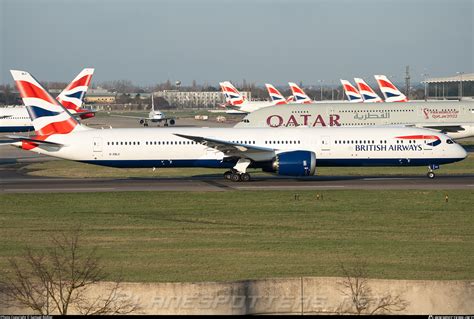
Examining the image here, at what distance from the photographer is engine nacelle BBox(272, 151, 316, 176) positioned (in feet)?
156

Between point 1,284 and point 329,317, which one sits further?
point 1,284

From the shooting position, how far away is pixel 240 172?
163ft

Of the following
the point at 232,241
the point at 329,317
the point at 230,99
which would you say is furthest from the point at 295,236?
the point at 230,99

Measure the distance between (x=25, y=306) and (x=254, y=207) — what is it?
20538mm

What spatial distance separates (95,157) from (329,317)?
1263 inches

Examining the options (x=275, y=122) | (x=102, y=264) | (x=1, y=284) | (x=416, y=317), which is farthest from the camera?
(x=275, y=122)

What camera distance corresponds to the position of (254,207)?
39000 millimetres

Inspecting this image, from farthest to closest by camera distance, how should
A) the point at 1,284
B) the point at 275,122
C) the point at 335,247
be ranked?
the point at 275,122
the point at 335,247
the point at 1,284

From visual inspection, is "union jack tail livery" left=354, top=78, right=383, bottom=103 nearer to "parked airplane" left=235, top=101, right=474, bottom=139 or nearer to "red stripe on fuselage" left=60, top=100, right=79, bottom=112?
"parked airplane" left=235, top=101, right=474, bottom=139

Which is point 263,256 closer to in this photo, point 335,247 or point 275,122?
point 335,247

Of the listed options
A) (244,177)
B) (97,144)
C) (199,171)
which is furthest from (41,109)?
(199,171)

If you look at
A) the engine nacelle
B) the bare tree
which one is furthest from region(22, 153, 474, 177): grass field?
the bare tree

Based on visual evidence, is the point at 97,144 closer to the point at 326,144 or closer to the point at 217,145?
the point at 217,145

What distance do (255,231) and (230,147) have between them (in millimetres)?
16344
